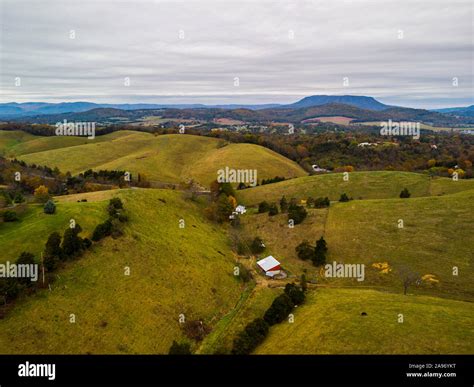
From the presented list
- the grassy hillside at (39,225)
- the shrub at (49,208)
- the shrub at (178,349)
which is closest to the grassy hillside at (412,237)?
the shrub at (178,349)

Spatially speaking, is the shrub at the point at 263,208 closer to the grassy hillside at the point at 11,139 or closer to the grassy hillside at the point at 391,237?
the grassy hillside at the point at 391,237

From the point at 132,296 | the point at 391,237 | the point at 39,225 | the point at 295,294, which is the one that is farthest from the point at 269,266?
the point at 39,225

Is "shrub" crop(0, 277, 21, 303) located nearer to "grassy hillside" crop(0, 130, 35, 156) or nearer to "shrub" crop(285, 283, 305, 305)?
"shrub" crop(285, 283, 305, 305)

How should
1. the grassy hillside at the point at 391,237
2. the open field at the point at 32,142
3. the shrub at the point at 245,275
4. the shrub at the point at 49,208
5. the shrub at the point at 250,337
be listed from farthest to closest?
the open field at the point at 32,142 → the shrub at the point at 245,275 → the shrub at the point at 49,208 → the grassy hillside at the point at 391,237 → the shrub at the point at 250,337

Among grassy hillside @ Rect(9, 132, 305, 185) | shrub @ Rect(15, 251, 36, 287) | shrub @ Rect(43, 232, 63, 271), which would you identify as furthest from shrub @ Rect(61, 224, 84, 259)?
grassy hillside @ Rect(9, 132, 305, 185)

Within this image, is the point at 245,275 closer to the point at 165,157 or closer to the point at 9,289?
the point at 9,289

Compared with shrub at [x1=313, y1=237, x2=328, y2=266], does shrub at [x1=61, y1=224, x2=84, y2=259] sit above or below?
above

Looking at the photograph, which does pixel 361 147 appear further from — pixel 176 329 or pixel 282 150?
pixel 176 329
